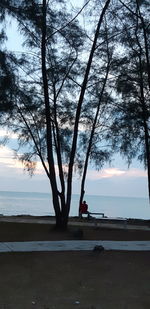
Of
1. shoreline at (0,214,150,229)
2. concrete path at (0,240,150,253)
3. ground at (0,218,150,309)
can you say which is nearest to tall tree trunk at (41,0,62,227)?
concrete path at (0,240,150,253)

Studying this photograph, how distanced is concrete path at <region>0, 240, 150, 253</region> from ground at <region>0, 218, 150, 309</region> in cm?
71

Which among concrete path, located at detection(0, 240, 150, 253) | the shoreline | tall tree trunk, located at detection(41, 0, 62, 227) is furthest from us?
the shoreline

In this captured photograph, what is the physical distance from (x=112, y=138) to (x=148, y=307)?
1804cm

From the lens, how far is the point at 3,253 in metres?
12.3

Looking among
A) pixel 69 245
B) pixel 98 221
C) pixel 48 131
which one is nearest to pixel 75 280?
pixel 69 245

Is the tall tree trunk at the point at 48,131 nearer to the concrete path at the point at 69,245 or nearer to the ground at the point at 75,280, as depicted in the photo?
the concrete path at the point at 69,245

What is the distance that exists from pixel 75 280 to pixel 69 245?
172 inches

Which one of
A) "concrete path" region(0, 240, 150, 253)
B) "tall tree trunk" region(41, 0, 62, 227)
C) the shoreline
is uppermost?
"tall tree trunk" region(41, 0, 62, 227)

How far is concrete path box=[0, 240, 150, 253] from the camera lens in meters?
13.1

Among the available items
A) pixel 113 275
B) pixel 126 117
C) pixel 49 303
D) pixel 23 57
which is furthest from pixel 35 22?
pixel 49 303

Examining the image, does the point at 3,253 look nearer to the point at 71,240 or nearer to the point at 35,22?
the point at 71,240

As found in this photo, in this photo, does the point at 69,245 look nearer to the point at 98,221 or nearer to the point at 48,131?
the point at 48,131

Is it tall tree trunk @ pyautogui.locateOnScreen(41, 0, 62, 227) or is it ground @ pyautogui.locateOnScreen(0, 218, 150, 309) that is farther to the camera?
tall tree trunk @ pyautogui.locateOnScreen(41, 0, 62, 227)

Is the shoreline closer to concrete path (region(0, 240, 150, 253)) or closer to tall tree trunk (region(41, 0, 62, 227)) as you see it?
tall tree trunk (region(41, 0, 62, 227))
